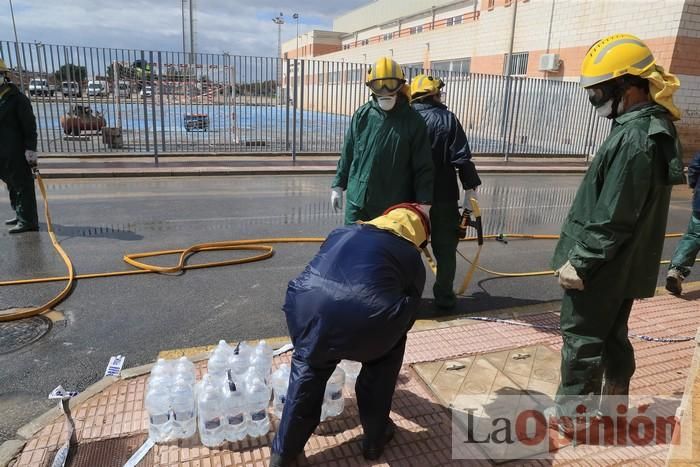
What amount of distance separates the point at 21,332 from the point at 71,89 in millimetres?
11113

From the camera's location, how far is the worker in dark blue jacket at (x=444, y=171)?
4.50 metres

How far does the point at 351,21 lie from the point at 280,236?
209 ft

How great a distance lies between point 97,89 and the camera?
13.5 meters

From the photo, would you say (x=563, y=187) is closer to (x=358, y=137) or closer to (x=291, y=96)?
(x=291, y=96)

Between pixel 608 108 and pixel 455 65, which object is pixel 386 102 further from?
pixel 455 65

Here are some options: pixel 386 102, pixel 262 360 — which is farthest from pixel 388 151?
pixel 262 360

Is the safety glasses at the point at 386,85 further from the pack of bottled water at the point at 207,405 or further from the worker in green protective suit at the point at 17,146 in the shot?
the worker in green protective suit at the point at 17,146

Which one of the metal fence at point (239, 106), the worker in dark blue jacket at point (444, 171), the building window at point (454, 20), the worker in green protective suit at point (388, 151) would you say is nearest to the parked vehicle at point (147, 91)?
the metal fence at point (239, 106)

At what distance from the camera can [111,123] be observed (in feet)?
46.9

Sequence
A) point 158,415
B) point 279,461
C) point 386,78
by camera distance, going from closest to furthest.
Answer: point 279,461, point 158,415, point 386,78

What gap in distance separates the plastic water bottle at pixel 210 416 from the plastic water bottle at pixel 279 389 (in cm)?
37

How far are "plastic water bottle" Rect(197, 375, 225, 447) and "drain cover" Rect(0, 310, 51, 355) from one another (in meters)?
2.07

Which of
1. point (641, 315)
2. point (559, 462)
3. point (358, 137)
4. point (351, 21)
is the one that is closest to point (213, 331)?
point (358, 137)

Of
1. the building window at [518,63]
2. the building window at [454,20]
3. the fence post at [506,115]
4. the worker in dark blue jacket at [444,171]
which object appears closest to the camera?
the worker in dark blue jacket at [444,171]
